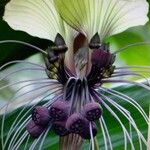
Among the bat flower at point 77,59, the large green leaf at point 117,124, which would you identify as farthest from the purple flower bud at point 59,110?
the large green leaf at point 117,124

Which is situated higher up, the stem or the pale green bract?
the pale green bract

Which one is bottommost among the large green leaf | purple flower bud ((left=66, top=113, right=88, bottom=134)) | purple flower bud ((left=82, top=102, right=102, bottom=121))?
the large green leaf

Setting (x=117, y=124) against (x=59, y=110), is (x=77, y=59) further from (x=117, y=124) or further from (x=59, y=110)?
(x=117, y=124)

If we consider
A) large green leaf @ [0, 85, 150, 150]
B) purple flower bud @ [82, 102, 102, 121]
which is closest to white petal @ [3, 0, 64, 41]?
purple flower bud @ [82, 102, 102, 121]

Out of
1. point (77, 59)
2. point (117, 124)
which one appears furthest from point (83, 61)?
point (117, 124)

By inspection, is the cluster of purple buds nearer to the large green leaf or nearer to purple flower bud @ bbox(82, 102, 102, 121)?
purple flower bud @ bbox(82, 102, 102, 121)

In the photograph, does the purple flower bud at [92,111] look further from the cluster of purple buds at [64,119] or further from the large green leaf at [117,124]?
the large green leaf at [117,124]

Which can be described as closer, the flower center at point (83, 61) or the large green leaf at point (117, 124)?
the flower center at point (83, 61)
